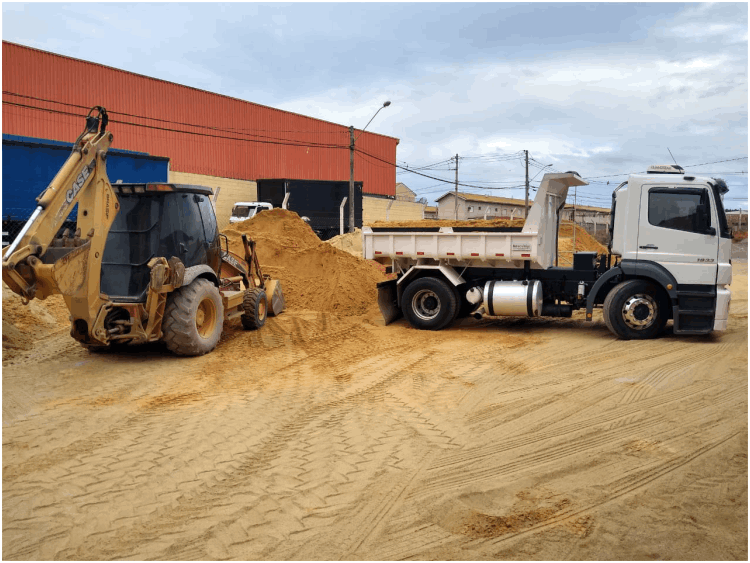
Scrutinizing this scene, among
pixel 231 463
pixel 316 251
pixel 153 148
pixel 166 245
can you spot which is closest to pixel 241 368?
pixel 166 245

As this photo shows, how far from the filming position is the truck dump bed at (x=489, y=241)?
11.2 metres

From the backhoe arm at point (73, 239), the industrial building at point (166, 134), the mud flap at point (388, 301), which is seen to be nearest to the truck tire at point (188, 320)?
the backhoe arm at point (73, 239)

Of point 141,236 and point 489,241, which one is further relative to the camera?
point 489,241

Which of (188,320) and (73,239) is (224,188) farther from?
(73,239)

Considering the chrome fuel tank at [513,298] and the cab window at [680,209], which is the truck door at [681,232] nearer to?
the cab window at [680,209]

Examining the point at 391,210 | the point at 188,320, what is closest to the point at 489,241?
the point at 188,320

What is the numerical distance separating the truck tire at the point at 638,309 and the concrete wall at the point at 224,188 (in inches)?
922

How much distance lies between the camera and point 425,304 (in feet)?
39.3

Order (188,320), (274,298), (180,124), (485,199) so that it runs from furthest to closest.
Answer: (485,199) < (180,124) < (274,298) < (188,320)

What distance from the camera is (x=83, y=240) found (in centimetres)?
766

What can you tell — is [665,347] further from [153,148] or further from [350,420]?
[153,148]

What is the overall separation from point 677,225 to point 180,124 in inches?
1097

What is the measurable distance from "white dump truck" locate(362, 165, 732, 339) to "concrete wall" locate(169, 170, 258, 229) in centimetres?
2077

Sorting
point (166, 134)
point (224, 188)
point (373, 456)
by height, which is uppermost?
point (166, 134)
